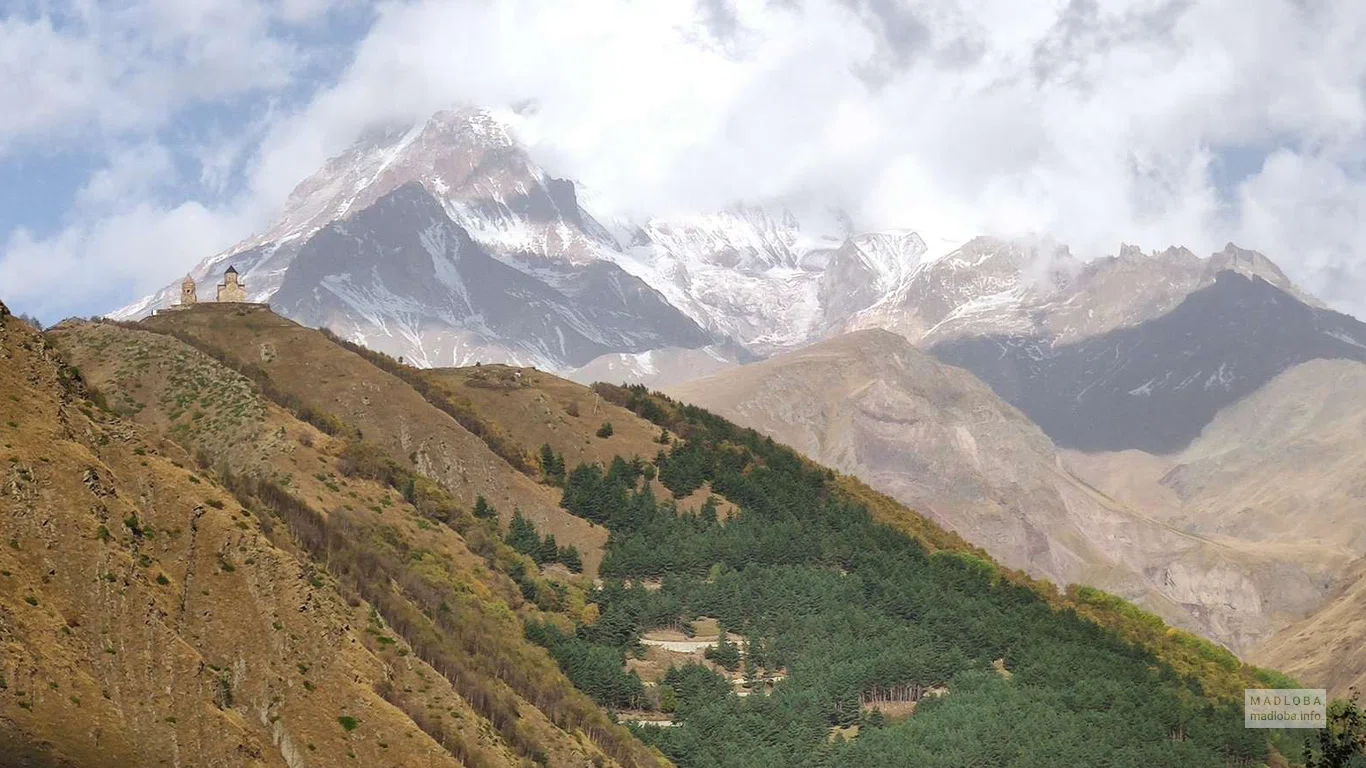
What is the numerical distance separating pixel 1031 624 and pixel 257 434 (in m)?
63.9

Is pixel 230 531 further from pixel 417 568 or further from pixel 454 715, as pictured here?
pixel 417 568

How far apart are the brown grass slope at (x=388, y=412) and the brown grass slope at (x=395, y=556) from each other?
8518mm

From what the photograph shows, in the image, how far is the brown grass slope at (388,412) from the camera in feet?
490

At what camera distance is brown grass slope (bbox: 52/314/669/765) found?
8838 centimetres

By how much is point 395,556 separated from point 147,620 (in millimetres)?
46768

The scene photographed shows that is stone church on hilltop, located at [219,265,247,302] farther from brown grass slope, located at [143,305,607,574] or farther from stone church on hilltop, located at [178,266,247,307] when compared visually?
brown grass slope, located at [143,305,607,574]

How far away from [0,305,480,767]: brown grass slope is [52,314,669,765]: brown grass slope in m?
5.35

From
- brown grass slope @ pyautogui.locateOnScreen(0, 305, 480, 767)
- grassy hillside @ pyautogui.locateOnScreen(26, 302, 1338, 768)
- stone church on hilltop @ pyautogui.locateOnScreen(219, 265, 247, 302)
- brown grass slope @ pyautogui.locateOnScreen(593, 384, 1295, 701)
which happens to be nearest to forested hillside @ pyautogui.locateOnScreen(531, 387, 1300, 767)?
grassy hillside @ pyautogui.locateOnScreen(26, 302, 1338, 768)

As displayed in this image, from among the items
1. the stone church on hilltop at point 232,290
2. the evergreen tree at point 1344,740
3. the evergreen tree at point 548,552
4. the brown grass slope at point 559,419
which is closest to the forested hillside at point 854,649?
the brown grass slope at point 559,419

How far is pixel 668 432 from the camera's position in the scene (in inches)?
7185

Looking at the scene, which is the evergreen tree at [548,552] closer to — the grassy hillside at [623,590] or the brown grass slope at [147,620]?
the grassy hillside at [623,590]

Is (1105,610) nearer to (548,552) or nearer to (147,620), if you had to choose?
(548,552)

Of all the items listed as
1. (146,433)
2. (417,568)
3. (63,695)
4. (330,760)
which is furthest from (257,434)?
(63,695)

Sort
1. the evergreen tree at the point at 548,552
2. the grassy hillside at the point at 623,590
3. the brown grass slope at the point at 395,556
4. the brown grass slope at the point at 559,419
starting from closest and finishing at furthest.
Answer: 1. the brown grass slope at the point at 395,556
2. the grassy hillside at the point at 623,590
3. the evergreen tree at the point at 548,552
4. the brown grass slope at the point at 559,419
